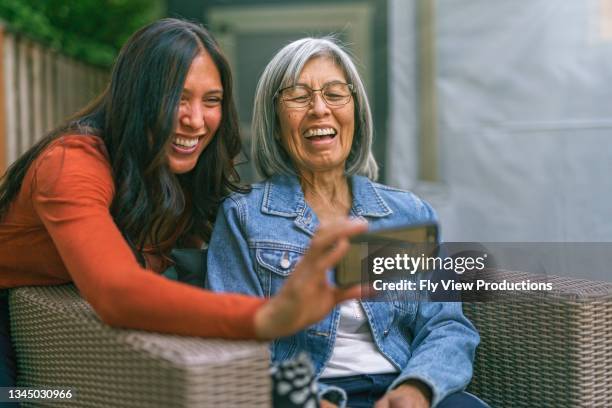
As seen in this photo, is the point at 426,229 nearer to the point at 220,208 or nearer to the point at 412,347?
the point at 412,347

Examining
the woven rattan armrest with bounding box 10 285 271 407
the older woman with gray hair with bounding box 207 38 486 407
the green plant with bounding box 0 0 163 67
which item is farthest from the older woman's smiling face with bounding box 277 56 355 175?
the green plant with bounding box 0 0 163 67

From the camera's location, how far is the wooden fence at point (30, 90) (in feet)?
13.5

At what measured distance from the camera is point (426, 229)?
171 cm

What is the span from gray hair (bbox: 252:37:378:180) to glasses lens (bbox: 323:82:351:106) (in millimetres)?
35

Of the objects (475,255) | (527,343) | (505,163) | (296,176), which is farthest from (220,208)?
(505,163)

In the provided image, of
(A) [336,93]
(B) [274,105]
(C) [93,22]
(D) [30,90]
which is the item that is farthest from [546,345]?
(C) [93,22]

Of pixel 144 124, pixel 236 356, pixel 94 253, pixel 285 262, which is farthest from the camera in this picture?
pixel 285 262

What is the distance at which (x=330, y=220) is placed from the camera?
2117mm

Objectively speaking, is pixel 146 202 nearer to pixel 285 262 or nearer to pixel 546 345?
pixel 285 262

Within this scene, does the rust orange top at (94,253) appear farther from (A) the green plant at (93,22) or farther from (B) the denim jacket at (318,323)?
(A) the green plant at (93,22)

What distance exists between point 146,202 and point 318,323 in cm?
54

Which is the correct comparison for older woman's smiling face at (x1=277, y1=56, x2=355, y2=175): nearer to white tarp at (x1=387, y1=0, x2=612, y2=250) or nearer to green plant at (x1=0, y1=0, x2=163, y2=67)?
white tarp at (x1=387, y1=0, x2=612, y2=250)

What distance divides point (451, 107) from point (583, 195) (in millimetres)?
779

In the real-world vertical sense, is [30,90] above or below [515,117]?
above
